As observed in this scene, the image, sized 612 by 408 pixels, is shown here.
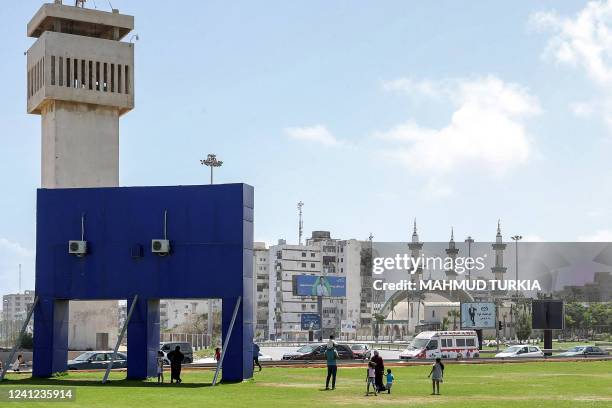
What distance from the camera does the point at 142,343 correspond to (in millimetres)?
42906

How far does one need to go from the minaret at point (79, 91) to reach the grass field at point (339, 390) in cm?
3483

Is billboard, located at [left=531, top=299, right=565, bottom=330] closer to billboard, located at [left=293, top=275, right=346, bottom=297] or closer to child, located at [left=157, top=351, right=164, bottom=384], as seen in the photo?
child, located at [left=157, top=351, right=164, bottom=384]

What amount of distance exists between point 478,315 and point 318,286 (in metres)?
52.0

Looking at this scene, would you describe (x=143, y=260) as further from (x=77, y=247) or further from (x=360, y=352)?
(x=360, y=352)

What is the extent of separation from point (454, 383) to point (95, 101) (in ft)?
156

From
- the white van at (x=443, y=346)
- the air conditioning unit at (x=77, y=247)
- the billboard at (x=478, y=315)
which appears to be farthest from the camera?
the billboard at (x=478, y=315)

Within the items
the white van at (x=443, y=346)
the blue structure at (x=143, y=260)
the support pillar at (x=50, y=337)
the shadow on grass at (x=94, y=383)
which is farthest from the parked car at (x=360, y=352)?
the shadow on grass at (x=94, y=383)

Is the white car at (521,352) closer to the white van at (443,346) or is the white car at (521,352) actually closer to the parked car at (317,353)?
the white van at (443,346)

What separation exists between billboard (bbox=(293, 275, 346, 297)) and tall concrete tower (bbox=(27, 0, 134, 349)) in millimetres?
69981

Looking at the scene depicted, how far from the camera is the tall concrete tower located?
82312mm

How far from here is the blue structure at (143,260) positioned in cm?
4256

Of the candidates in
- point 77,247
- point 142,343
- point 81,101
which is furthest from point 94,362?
point 81,101

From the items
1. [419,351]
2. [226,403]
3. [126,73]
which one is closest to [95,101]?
[126,73]

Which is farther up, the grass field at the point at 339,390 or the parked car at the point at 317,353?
the grass field at the point at 339,390
